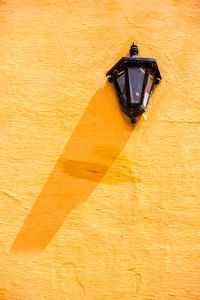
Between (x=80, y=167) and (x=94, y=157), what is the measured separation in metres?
0.12

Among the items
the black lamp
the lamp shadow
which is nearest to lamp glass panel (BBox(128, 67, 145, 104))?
the black lamp

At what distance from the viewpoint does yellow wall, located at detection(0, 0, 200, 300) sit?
1.51 m

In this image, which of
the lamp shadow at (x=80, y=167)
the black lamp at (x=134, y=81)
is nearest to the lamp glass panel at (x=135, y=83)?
the black lamp at (x=134, y=81)

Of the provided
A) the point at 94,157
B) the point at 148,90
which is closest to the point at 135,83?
the point at 148,90

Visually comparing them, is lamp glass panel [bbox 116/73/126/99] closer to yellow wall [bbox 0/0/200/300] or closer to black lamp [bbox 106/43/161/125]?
black lamp [bbox 106/43/161/125]

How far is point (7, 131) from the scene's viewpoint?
1604 millimetres

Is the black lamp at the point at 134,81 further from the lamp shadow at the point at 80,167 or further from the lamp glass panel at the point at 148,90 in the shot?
the lamp shadow at the point at 80,167

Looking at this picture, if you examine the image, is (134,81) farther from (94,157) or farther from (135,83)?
(94,157)

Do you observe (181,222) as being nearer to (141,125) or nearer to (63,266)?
(141,125)

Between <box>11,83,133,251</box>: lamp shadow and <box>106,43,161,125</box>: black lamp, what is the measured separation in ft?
0.43

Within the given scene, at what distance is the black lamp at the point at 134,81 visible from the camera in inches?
56.7

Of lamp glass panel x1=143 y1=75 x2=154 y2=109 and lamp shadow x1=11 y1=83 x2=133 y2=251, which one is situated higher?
lamp glass panel x1=143 y1=75 x2=154 y2=109

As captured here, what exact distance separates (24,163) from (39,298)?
90 cm

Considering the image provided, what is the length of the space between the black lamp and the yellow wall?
129 mm
